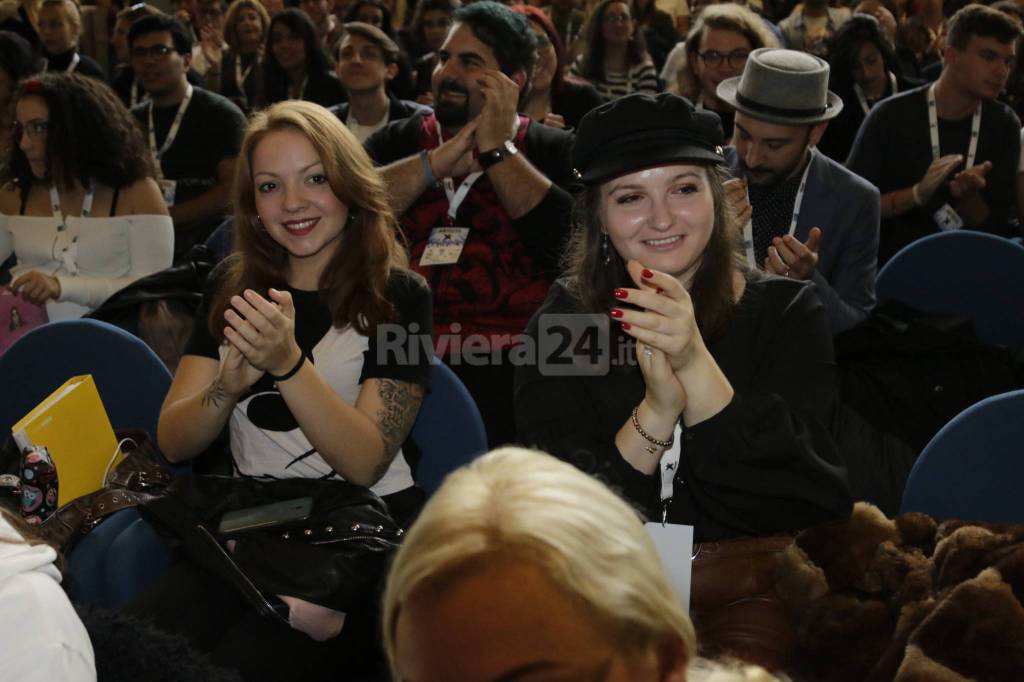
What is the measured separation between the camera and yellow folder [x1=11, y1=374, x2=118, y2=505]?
7.32 ft

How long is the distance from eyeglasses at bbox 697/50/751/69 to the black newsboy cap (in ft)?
6.97

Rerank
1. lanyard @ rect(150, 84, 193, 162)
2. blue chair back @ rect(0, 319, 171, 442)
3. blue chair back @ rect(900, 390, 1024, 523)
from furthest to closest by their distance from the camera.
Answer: lanyard @ rect(150, 84, 193, 162) < blue chair back @ rect(0, 319, 171, 442) < blue chair back @ rect(900, 390, 1024, 523)

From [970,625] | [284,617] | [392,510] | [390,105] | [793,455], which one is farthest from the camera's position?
[390,105]

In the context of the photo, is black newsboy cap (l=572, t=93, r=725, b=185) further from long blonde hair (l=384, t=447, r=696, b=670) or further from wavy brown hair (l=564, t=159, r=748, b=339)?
long blonde hair (l=384, t=447, r=696, b=670)

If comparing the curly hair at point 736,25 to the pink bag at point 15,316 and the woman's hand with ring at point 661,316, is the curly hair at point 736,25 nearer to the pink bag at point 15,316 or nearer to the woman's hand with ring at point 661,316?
the pink bag at point 15,316

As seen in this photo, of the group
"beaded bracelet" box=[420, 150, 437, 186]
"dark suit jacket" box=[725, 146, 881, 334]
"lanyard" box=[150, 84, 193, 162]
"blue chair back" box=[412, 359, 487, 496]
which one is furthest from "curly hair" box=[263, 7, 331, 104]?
"blue chair back" box=[412, 359, 487, 496]

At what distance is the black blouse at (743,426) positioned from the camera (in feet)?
6.03

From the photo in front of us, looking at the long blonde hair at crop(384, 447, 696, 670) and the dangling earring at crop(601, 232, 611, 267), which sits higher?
the long blonde hair at crop(384, 447, 696, 670)

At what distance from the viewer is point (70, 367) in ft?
8.79

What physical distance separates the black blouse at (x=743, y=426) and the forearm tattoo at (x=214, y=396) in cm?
58

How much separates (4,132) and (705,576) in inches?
165

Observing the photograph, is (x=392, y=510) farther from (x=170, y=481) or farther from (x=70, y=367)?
(x=70, y=367)

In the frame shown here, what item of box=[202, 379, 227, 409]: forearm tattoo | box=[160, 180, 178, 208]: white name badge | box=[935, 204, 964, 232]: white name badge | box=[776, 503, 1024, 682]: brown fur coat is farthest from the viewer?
box=[160, 180, 178, 208]: white name badge

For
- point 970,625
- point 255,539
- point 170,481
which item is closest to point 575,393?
point 255,539
